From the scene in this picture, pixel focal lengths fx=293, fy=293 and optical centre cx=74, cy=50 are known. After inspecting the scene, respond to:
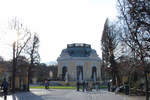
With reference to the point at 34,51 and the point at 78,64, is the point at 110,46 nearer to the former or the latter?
the point at 34,51

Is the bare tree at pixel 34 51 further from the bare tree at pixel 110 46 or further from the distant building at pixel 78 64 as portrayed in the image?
the distant building at pixel 78 64

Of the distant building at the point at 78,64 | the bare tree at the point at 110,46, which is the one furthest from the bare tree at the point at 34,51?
the distant building at the point at 78,64

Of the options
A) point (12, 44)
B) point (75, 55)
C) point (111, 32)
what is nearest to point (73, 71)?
point (75, 55)

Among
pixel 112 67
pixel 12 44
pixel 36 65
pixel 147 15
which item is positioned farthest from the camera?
pixel 36 65

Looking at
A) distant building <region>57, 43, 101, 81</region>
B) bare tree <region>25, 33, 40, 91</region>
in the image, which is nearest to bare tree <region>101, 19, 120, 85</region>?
bare tree <region>25, 33, 40, 91</region>

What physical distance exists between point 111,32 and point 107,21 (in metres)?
3.03

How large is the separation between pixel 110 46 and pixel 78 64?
5757 cm

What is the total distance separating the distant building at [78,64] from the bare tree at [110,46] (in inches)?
2082

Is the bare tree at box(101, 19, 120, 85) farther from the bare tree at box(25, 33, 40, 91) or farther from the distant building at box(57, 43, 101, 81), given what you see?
the distant building at box(57, 43, 101, 81)

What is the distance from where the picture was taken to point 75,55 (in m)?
108

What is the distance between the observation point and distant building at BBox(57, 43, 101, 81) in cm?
10388

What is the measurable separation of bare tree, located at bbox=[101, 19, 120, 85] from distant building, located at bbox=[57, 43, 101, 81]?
52.9 meters

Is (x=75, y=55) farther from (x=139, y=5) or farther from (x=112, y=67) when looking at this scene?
(x=139, y=5)

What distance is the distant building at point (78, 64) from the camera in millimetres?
103875
